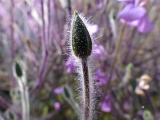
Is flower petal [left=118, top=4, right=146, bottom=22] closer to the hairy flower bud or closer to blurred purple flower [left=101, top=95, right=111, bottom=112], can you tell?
blurred purple flower [left=101, top=95, right=111, bottom=112]

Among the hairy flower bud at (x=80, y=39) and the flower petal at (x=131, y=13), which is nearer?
the hairy flower bud at (x=80, y=39)

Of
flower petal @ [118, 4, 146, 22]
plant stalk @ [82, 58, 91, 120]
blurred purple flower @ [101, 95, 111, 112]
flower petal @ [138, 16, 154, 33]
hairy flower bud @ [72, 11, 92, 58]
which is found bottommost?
plant stalk @ [82, 58, 91, 120]

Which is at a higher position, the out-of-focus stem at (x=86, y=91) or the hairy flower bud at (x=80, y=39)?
the hairy flower bud at (x=80, y=39)

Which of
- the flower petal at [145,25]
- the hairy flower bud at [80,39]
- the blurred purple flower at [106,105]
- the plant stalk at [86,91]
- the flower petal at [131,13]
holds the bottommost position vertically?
the plant stalk at [86,91]

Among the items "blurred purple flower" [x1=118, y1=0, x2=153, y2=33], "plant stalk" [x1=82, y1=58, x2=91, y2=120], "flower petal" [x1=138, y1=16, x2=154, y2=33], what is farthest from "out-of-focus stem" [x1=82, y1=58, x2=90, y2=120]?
Answer: "flower petal" [x1=138, y1=16, x2=154, y2=33]

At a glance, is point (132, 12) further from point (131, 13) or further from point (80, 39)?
point (80, 39)

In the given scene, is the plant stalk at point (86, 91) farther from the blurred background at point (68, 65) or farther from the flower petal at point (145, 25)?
the flower petal at point (145, 25)

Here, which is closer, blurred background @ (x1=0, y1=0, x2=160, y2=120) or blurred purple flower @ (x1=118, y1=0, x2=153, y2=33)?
blurred purple flower @ (x1=118, y1=0, x2=153, y2=33)

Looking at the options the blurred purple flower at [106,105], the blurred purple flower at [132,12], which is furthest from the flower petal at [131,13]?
the blurred purple flower at [106,105]
